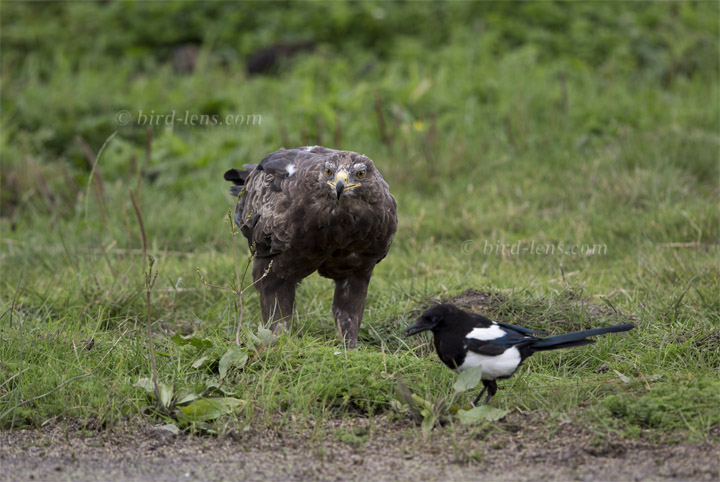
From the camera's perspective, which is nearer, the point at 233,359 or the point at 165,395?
the point at 165,395

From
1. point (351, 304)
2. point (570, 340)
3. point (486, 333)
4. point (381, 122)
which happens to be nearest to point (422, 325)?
point (486, 333)

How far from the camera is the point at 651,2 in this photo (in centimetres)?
1190

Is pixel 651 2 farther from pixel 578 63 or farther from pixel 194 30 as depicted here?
pixel 194 30

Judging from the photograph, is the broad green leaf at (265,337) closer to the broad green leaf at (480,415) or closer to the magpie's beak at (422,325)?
the magpie's beak at (422,325)

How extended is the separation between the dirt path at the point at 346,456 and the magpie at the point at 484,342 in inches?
10.7

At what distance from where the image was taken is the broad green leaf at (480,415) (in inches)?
161

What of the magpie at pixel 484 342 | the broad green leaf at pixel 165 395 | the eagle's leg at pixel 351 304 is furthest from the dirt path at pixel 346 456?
the eagle's leg at pixel 351 304

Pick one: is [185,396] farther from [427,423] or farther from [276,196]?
[276,196]

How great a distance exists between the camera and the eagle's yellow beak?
4648 millimetres

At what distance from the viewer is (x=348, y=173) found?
4754mm

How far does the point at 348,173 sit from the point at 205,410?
1.45 m

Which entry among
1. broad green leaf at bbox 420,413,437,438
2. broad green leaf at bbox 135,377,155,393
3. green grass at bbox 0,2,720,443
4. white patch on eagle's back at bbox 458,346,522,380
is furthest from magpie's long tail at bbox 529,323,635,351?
broad green leaf at bbox 135,377,155,393

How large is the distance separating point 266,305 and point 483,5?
7809 mm

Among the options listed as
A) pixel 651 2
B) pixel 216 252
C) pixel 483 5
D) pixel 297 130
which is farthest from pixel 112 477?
pixel 651 2
